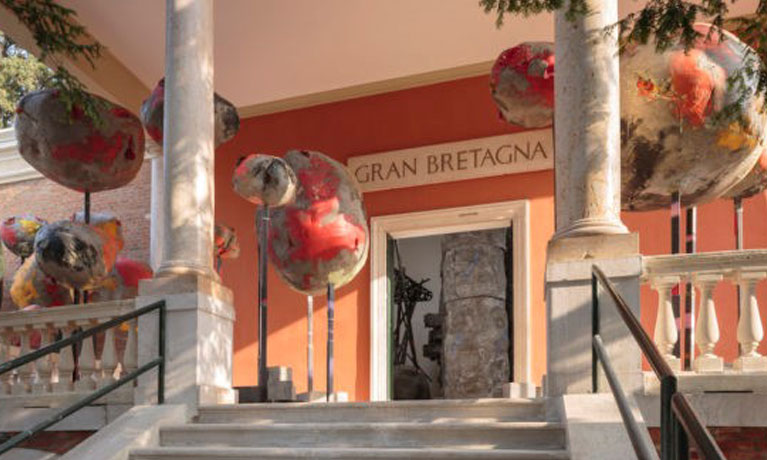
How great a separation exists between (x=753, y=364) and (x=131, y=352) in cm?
399

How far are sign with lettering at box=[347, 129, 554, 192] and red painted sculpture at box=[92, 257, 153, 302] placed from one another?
249cm

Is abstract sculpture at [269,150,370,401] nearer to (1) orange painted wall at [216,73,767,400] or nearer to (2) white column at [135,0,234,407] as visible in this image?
(2) white column at [135,0,234,407]

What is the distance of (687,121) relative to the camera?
5074 mm

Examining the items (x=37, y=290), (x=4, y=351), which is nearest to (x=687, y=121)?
(x=4, y=351)

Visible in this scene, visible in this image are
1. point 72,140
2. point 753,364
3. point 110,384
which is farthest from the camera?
point 72,140

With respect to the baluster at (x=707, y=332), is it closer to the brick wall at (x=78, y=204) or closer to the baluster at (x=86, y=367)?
the baluster at (x=86, y=367)

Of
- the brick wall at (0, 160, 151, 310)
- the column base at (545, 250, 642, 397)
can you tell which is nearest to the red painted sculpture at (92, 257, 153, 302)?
the brick wall at (0, 160, 151, 310)

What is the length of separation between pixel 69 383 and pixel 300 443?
2098 millimetres

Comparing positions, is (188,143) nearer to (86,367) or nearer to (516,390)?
(86,367)

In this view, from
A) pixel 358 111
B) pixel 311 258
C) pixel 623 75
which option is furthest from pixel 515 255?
pixel 623 75

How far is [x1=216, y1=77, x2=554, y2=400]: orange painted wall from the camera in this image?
985cm

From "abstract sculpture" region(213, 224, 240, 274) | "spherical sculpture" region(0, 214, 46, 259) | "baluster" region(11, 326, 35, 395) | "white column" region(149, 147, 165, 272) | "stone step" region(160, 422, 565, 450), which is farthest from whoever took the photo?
"white column" region(149, 147, 165, 272)

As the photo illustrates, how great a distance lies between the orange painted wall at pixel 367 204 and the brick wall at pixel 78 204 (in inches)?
71.9

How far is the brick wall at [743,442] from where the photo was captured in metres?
4.55
